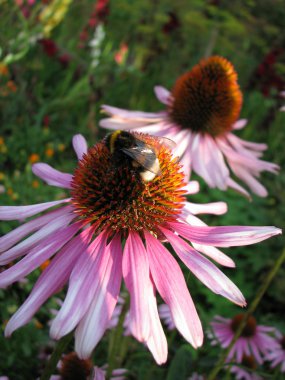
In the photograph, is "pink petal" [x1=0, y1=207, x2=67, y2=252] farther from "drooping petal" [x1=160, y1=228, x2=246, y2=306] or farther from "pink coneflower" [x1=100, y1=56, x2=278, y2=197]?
"pink coneflower" [x1=100, y1=56, x2=278, y2=197]

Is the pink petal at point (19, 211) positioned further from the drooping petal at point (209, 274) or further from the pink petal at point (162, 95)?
the pink petal at point (162, 95)

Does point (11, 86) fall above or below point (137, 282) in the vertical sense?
below

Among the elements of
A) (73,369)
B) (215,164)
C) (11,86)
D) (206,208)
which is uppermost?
(206,208)

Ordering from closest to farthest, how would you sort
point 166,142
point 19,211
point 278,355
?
point 19,211 → point 166,142 → point 278,355

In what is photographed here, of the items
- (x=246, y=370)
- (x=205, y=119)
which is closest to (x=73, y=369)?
(x=246, y=370)

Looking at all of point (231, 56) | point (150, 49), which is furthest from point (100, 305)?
point (231, 56)

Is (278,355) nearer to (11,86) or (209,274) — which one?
(209,274)
